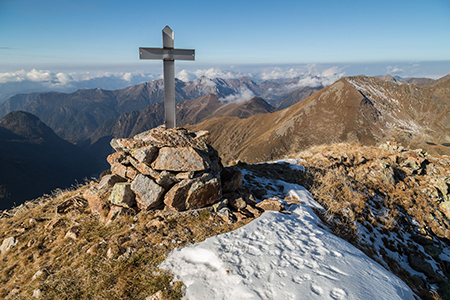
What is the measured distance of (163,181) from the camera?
8281 millimetres

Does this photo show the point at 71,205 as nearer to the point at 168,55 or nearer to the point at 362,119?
the point at 168,55

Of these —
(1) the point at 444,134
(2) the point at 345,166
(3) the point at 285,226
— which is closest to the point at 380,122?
(1) the point at 444,134

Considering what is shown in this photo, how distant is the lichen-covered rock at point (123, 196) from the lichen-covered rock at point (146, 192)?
0.21 metres

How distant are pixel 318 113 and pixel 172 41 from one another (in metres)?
149

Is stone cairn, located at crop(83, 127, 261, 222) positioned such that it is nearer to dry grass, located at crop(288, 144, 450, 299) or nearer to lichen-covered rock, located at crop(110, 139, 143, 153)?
lichen-covered rock, located at crop(110, 139, 143, 153)

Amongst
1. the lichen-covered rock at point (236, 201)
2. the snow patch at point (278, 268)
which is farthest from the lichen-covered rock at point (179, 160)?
the snow patch at point (278, 268)

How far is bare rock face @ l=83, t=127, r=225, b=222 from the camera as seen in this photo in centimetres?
815

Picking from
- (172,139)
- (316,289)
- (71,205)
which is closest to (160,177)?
(172,139)

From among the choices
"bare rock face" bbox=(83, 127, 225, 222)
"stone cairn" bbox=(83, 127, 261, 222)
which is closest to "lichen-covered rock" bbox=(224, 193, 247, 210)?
"stone cairn" bbox=(83, 127, 261, 222)

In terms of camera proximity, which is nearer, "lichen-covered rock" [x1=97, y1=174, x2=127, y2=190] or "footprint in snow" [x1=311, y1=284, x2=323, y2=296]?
"footprint in snow" [x1=311, y1=284, x2=323, y2=296]

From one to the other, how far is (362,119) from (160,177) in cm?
15003

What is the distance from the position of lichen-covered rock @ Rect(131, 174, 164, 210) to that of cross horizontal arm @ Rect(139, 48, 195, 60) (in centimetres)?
530

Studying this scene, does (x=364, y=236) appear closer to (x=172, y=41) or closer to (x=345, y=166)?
(x=345, y=166)

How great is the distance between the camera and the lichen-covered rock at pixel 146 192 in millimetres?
8164
